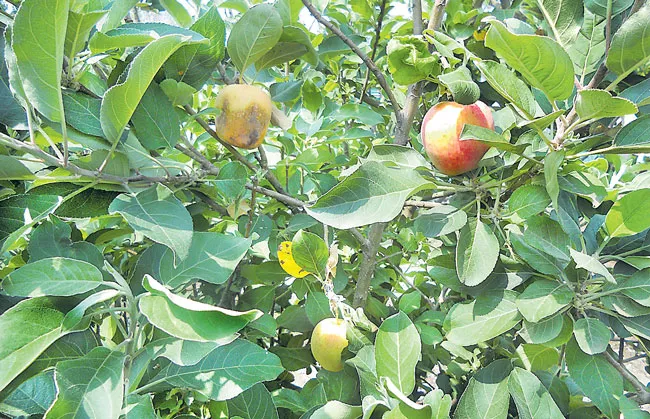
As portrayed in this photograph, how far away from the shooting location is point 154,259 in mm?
703

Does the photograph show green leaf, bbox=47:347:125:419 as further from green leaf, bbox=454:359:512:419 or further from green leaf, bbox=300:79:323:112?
green leaf, bbox=300:79:323:112

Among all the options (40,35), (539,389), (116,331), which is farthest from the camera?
(116,331)

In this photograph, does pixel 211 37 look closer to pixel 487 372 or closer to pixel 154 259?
pixel 154 259

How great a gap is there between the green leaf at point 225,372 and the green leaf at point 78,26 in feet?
1.38

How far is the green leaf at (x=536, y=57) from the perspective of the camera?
0.52 meters

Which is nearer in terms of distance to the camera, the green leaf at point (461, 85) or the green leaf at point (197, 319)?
the green leaf at point (197, 319)

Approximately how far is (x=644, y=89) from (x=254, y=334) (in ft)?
2.46

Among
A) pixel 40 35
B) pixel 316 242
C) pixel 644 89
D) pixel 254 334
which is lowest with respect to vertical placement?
pixel 254 334

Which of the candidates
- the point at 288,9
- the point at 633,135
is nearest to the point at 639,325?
the point at 633,135

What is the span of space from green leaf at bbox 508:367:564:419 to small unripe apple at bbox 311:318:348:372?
27cm

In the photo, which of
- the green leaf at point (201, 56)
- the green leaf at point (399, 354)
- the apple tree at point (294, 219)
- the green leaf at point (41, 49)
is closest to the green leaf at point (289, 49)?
the apple tree at point (294, 219)

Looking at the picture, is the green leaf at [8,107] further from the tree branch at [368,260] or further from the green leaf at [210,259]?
the tree branch at [368,260]

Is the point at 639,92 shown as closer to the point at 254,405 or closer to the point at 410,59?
the point at 410,59

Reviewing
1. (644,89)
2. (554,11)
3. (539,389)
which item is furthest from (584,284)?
(554,11)
